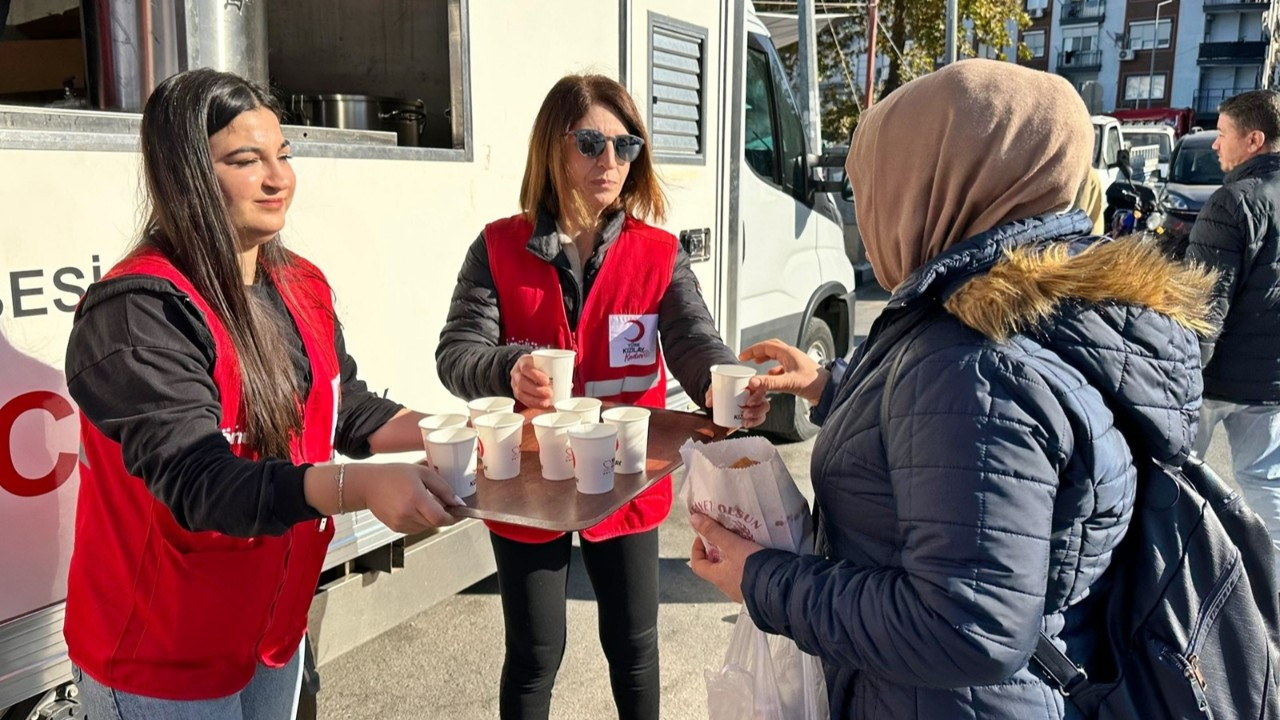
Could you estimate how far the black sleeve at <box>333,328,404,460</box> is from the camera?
82.4 inches

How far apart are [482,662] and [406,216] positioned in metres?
1.73

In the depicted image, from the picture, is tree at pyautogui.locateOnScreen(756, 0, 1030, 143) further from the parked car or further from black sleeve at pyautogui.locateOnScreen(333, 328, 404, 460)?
black sleeve at pyautogui.locateOnScreen(333, 328, 404, 460)

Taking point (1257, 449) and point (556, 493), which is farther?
point (1257, 449)

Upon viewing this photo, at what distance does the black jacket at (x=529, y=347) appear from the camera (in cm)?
231

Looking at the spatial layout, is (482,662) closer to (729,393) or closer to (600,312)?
(600,312)

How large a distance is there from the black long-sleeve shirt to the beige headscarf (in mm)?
1031

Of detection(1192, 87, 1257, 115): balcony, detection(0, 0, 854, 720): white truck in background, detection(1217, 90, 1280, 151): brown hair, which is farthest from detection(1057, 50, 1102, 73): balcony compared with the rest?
detection(1217, 90, 1280, 151): brown hair

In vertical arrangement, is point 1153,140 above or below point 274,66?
above

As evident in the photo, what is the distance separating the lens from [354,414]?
2.11 meters

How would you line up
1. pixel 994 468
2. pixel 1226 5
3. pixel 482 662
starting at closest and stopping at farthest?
pixel 994 468 → pixel 482 662 → pixel 1226 5

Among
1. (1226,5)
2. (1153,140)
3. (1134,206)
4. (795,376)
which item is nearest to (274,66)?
(795,376)

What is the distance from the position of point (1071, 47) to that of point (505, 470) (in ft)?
191

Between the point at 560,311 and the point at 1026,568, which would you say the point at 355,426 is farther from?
the point at 1026,568

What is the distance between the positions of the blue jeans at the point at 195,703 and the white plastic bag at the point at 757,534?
0.87 metres
